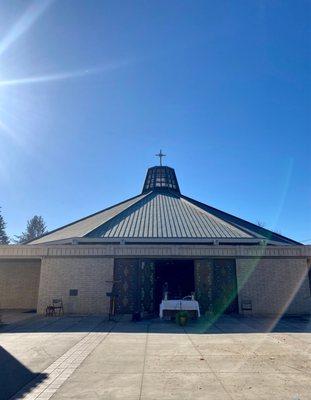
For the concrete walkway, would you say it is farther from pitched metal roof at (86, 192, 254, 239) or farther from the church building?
pitched metal roof at (86, 192, 254, 239)

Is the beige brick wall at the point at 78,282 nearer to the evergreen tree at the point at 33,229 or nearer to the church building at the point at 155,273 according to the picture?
the church building at the point at 155,273

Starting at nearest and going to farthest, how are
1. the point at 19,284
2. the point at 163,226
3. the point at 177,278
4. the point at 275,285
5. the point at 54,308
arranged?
1. the point at 54,308
2. the point at 275,285
3. the point at 19,284
4. the point at 163,226
5. the point at 177,278

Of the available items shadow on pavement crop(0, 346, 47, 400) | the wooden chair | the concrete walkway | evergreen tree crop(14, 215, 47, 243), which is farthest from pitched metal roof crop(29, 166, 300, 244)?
evergreen tree crop(14, 215, 47, 243)

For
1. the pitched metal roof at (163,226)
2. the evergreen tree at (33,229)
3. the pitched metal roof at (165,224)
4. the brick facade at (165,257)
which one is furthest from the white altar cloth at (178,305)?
the evergreen tree at (33,229)

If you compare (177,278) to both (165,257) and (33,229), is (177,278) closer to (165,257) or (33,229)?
(165,257)

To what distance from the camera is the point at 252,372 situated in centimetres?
679

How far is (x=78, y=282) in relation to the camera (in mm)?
17047

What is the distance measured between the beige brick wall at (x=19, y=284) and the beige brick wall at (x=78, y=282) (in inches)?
149

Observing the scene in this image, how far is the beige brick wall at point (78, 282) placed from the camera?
1673 centimetres

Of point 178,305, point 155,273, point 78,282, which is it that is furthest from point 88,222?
point 178,305

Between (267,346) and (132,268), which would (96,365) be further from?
(132,268)

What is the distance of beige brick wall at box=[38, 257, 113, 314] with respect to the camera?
54.9 ft

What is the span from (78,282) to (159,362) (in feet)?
34.4

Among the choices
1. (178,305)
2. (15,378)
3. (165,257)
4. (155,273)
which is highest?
(165,257)
